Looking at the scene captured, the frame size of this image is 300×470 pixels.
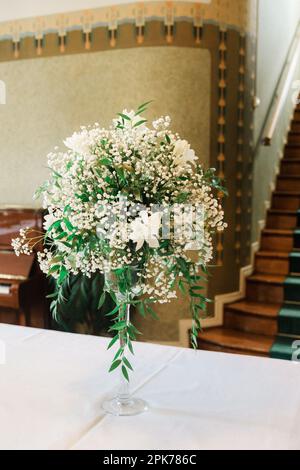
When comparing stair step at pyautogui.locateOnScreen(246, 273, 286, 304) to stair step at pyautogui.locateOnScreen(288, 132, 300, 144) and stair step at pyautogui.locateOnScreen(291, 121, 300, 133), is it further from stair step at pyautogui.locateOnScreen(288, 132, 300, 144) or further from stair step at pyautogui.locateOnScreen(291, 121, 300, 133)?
stair step at pyautogui.locateOnScreen(291, 121, 300, 133)

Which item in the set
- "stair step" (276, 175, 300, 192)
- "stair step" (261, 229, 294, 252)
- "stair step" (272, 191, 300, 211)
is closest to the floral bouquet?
"stair step" (261, 229, 294, 252)

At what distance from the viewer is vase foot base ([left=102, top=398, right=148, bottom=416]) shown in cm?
116

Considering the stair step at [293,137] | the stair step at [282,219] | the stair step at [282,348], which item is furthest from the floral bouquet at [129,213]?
the stair step at [293,137]

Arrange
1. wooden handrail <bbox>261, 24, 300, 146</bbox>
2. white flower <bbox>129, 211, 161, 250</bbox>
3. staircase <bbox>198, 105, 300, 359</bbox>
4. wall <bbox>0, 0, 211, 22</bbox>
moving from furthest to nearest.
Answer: wooden handrail <bbox>261, 24, 300, 146</bbox>
wall <bbox>0, 0, 211, 22</bbox>
staircase <bbox>198, 105, 300, 359</bbox>
white flower <bbox>129, 211, 161, 250</bbox>

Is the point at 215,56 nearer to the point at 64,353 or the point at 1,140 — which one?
the point at 1,140

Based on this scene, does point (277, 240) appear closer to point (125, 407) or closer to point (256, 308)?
point (256, 308)

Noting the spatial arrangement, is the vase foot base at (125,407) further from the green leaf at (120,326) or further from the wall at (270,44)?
the wall at (270,44)

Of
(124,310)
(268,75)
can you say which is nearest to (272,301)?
(268,75)

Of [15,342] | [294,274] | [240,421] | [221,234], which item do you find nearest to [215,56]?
[221,234]

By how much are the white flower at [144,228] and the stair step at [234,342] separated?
2.75m

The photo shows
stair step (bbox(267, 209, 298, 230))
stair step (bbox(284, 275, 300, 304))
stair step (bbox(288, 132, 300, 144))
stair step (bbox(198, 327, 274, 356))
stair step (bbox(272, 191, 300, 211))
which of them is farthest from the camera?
stair step (bbox(288, 132, 300, 144))

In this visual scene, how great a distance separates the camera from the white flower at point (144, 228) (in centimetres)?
102

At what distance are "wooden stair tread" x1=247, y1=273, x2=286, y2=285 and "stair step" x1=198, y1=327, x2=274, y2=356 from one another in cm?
53

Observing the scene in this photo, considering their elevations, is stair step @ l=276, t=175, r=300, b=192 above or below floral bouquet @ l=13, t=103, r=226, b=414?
above
